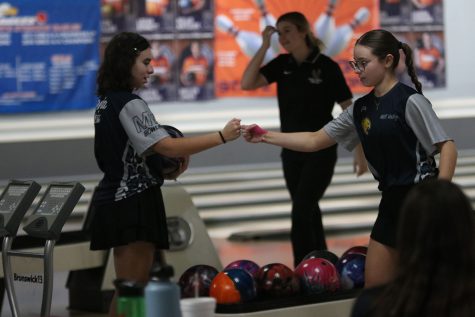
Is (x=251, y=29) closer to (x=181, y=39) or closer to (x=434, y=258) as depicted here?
(x=181, y=39)

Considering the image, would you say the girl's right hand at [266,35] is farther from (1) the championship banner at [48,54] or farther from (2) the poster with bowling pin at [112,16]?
(2) the poster with bowling pin at [112,16]

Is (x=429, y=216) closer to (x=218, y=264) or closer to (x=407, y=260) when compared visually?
(x=407, y=260)

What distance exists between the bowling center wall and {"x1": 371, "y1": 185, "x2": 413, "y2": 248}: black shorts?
6678mm

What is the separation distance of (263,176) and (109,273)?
4978 millimetres

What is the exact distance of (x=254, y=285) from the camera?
15.0 ft

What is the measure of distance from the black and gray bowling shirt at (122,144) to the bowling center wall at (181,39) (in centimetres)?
612

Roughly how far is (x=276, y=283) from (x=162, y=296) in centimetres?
215

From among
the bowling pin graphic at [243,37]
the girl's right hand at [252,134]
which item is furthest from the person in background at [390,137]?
the bowling pin graphic at [243,37]

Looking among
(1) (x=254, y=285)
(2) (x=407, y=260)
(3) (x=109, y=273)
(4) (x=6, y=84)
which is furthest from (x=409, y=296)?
(4) (x=6, y=84)

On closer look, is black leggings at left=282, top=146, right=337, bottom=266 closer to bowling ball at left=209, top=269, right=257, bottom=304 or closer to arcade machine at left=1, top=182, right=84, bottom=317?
bowling ball at left=209, top=269, right=257, bottom=304

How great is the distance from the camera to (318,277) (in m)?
4.73

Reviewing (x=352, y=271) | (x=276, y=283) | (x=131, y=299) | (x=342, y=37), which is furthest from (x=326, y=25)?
(x=131, y=299)

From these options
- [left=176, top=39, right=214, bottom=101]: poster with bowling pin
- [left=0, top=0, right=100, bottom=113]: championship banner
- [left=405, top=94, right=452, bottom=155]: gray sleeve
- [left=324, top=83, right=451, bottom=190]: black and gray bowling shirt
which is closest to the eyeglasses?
[left=324, top=83, right=451, bottom=190]: black and gray bowling shirt

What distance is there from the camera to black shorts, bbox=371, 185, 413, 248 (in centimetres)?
404
